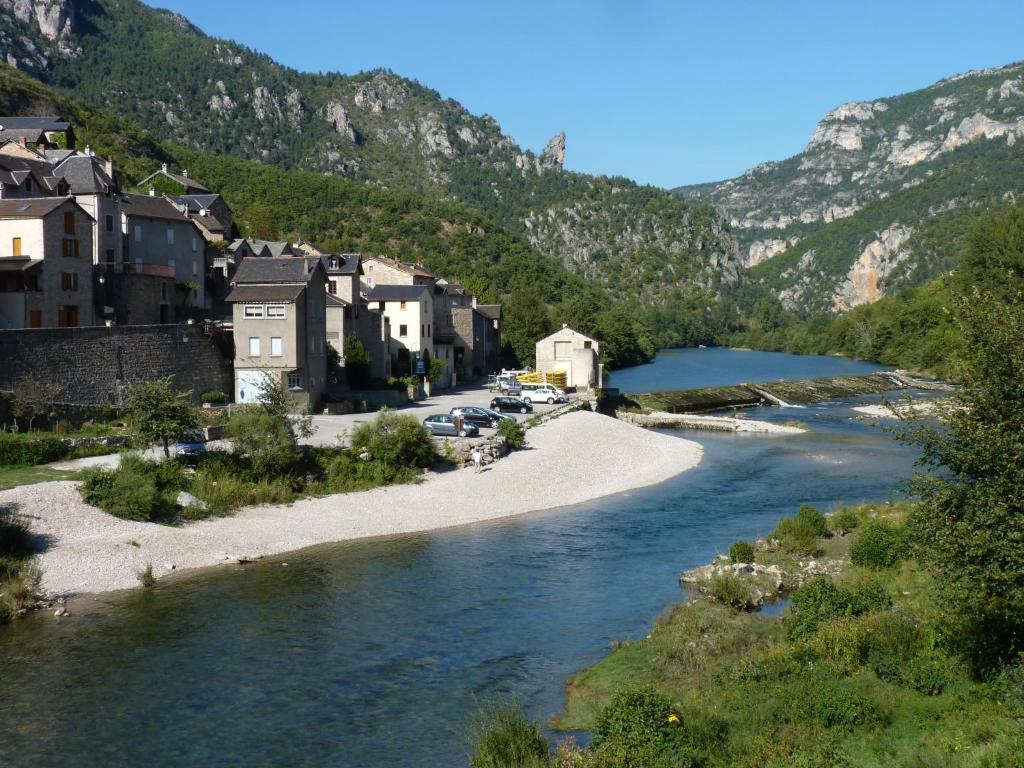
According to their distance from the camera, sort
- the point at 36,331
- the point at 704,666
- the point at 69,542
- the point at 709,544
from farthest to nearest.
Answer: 1. the point at 36,331
2. the point at 709,544
3. the point at 69,542
4. the point at 704,666

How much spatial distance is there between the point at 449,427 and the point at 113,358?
1739 centimetres

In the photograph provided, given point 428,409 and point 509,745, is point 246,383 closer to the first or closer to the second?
point 428,409

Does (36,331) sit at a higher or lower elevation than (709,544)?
higher

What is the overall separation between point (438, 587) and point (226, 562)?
7.98 metres

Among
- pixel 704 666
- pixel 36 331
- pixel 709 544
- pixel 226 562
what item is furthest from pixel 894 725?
pixel 36 331

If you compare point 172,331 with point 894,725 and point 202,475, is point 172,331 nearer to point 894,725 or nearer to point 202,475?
point 202,475

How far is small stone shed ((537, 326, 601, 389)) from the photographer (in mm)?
84625

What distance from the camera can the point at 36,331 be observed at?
1634 inches

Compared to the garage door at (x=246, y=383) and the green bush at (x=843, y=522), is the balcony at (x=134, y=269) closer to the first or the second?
the garage door at (x=246, y=383)

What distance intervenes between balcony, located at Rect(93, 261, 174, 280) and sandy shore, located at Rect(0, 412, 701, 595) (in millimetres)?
24575

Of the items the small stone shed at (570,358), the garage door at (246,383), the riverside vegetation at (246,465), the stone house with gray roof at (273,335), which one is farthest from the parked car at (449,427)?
the small stone shed at (570,358)

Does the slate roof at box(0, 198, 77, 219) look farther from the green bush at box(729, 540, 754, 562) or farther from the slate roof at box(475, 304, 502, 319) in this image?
the slate roof at box(475, 304, 502, 319)

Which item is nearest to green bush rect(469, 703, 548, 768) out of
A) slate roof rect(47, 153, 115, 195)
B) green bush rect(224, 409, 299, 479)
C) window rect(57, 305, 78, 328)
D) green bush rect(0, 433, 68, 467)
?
green bush rect(224, 409, 299, 479)

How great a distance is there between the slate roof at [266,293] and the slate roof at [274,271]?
3.93ft
